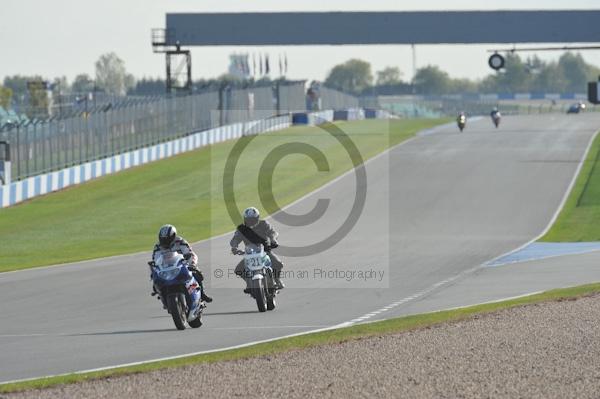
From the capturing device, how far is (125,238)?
37375 mm

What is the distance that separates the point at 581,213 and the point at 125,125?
2286cm

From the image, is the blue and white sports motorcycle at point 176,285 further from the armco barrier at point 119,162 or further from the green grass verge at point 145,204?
the armco barrier at point 119,162

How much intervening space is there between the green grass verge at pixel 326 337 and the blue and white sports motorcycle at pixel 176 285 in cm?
184

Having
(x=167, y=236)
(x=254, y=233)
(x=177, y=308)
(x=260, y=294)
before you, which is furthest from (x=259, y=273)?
(x=167, y=236)

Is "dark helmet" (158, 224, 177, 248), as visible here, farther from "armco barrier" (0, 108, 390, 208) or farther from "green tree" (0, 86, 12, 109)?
"green tree" (0, 86, 12, 109)

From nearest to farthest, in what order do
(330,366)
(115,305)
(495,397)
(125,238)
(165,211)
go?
1. (495,397)
2. (330,366)
3. (115,305)
4. (125,238)
5. (165,211)

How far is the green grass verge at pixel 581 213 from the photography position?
35.9m

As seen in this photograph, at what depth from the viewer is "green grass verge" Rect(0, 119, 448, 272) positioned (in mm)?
35750

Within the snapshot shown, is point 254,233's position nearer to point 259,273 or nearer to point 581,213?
point 259,273

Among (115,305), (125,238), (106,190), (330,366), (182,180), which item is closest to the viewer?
(330,366)

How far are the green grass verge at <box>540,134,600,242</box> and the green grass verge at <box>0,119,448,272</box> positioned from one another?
9.42 meters

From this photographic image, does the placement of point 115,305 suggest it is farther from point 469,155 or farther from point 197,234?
point 469,155

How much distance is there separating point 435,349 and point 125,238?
23.0 meters

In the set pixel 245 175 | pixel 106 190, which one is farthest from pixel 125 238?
pixel 245 175
